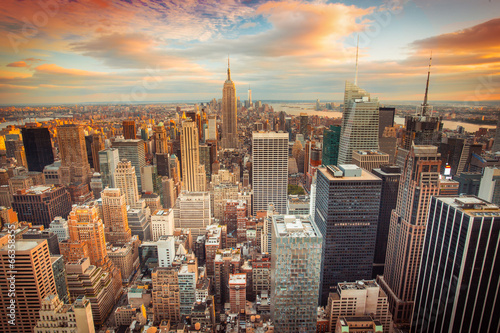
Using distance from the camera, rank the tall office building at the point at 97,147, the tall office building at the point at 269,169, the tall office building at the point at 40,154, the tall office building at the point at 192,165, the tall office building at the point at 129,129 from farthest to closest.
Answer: the tall office building at the point at 192,165 → the tall office building at the point at 97,147 → the tall office building at the point at 269,169 → the tall office building at the point at 129,129 → the tall office building at the point at 40,154

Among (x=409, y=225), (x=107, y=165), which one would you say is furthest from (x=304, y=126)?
(x=107, y=165)

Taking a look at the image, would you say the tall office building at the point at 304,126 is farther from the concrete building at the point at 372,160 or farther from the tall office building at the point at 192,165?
the tall office building at the point at 192,165

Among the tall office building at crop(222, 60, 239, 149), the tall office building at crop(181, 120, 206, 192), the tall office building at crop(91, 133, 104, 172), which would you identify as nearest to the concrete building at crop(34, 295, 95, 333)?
the tall office building at crop(91, 133, 104, 172)

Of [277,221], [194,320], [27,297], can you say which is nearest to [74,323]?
[27,297]

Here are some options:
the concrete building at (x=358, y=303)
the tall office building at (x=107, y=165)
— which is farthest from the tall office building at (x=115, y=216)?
the concrete building at (x=358, y=303)

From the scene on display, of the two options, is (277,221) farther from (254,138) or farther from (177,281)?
(254,138)
